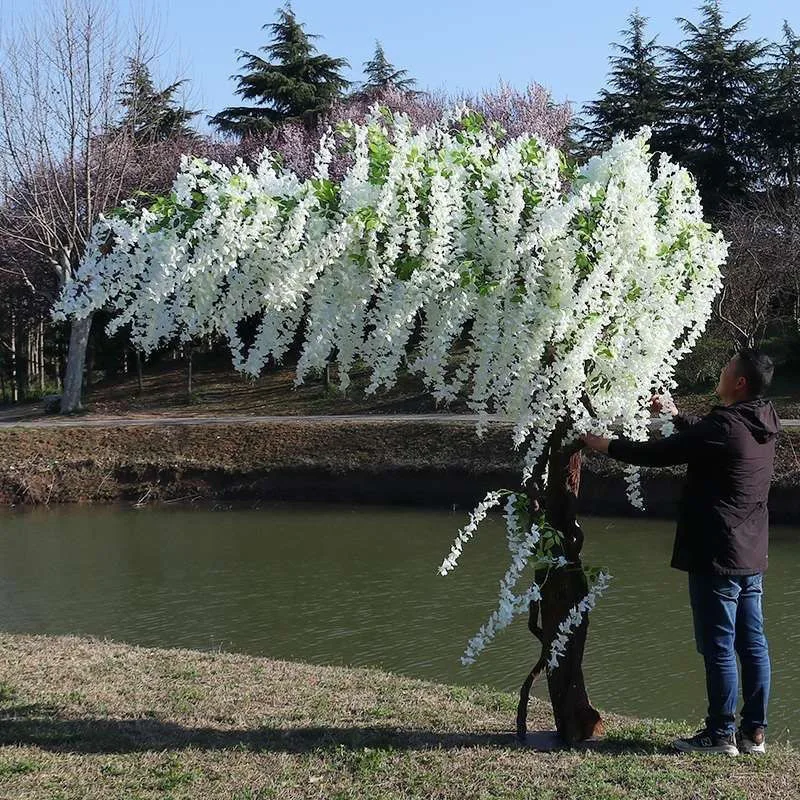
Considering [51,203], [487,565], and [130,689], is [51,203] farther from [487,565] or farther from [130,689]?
[130,689]

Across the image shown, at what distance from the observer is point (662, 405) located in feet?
16.6

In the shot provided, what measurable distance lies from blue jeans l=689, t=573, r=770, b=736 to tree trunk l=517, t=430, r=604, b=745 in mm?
651

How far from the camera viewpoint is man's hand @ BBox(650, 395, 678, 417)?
16.5ft

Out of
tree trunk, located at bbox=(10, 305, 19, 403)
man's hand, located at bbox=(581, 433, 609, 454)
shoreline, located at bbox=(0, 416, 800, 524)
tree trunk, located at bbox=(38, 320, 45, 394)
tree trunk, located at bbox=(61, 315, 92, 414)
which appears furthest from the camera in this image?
tree trunk, located at bbox=(38, 320, 45, 394)

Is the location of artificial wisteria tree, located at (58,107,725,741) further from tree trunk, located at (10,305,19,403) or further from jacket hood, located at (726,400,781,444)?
tree trunk, located at (10,305,19,403)

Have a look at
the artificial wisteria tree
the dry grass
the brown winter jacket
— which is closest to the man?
the brown winter jacket

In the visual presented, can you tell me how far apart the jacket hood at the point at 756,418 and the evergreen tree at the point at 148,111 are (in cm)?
2551

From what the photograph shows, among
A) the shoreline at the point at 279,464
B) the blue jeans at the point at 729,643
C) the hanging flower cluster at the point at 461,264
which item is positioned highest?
the hanging flower cluster at the point at 461,264

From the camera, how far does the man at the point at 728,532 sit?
171 inches

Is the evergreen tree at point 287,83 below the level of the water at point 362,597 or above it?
above

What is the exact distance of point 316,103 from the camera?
35438 millimetres

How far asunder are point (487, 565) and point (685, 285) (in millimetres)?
7891

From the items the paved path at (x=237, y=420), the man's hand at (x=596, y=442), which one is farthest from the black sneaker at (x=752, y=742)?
the paved path at (x=237, y=420)

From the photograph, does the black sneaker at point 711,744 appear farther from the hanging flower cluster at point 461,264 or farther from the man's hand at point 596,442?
the man's hand at point 596,442
